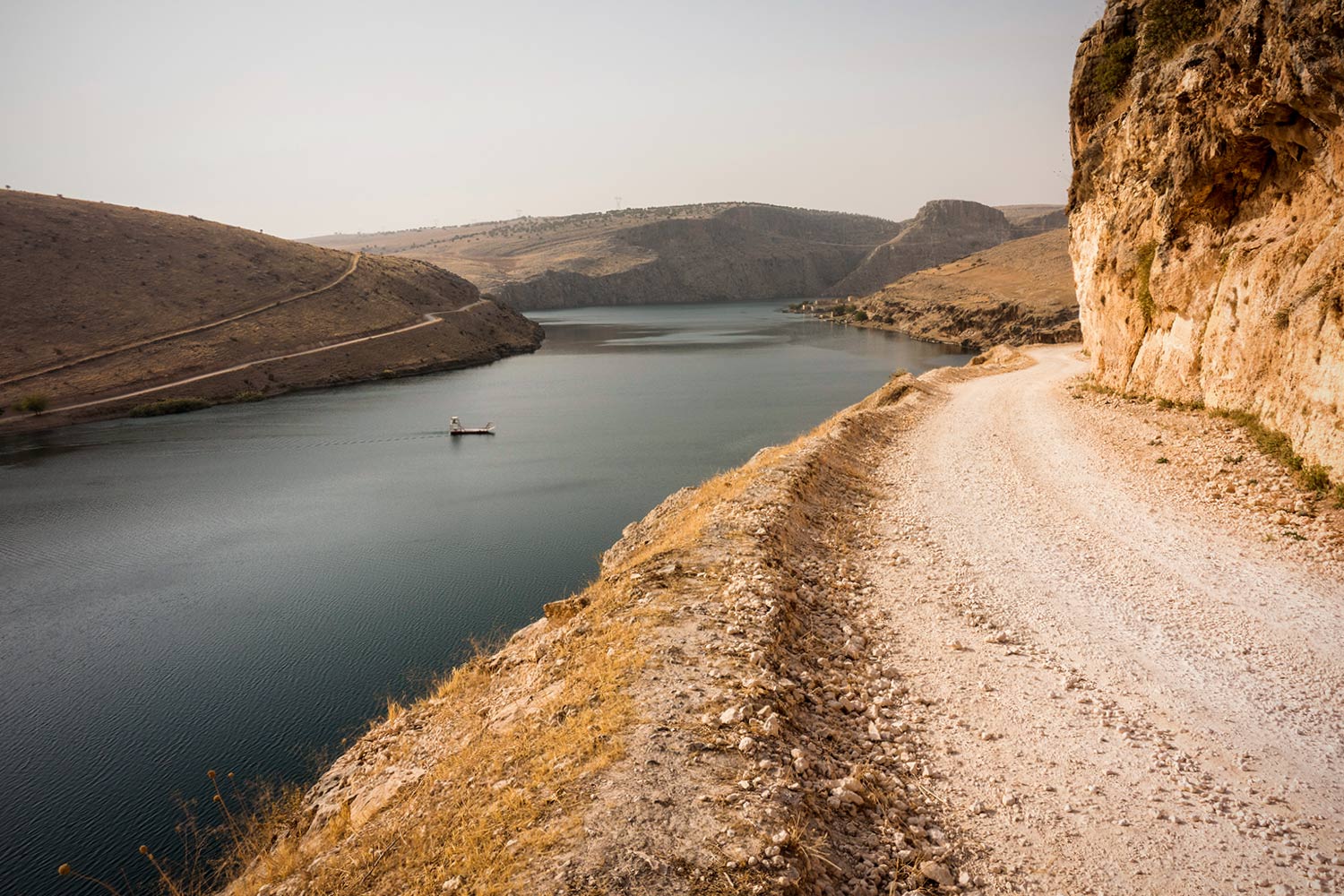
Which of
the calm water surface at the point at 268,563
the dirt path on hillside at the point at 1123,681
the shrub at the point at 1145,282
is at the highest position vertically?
the shrub at the point at 1145,282

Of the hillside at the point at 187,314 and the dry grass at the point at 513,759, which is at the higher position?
the hillside at the point at 187,314

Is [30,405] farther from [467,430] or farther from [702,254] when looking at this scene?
[702,254]

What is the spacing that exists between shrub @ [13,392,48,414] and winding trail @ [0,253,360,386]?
128 inches

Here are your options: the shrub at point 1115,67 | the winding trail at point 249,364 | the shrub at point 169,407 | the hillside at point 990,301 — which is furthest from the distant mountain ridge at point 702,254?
the shrub at point 1115,67

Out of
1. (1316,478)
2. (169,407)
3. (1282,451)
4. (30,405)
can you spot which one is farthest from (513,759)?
(30,405)

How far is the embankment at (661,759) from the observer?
4.46 meters

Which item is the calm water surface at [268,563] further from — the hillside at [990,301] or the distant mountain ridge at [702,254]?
the distant mountain ridge at [702,254]

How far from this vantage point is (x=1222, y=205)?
48.0 ft

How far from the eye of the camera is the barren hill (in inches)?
4803

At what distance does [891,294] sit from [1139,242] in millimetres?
65314

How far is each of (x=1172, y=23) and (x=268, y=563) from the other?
86.9 ft

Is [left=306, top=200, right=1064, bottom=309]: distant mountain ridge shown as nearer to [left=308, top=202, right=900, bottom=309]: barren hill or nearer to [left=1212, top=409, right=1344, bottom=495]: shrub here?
[left=308, top=202, right=900, bottom=309]: barren hill

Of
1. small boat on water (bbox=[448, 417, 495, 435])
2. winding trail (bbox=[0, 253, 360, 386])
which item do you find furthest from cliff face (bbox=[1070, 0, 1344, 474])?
winding trail (bbox=[0, 253, 360, 386])

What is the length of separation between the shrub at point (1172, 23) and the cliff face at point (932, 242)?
11368 cm
